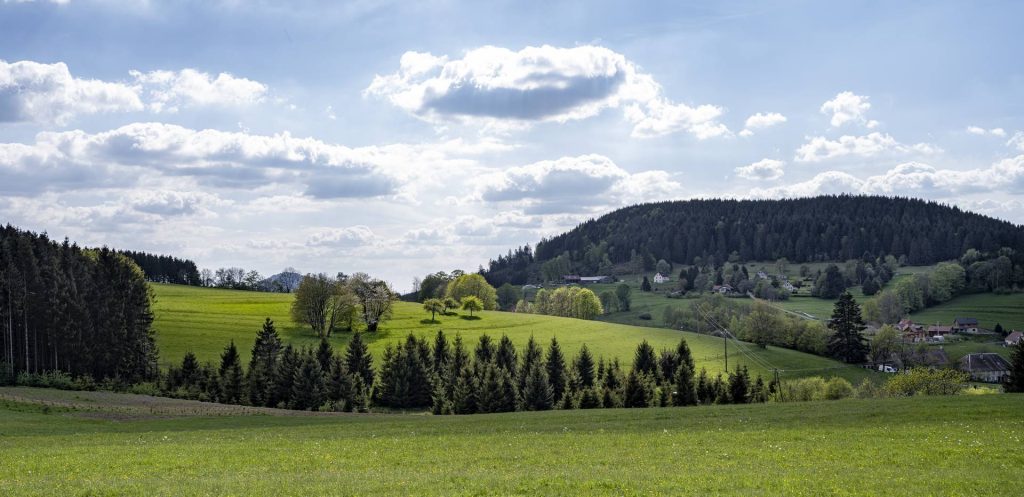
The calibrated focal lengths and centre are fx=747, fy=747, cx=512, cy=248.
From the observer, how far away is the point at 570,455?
25.5 m

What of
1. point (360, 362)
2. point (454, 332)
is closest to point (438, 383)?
point (360, 362)

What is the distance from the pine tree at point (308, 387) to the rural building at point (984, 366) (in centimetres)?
10223

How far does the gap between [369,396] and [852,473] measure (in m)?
67.0

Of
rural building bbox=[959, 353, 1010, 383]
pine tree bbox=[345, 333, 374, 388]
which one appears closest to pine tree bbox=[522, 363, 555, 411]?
pine tree bbox=[345, 333, 374, 388]

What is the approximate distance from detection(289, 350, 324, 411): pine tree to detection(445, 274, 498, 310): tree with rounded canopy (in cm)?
10102

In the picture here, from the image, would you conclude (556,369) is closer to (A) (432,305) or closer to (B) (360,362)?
(B) (360,362)

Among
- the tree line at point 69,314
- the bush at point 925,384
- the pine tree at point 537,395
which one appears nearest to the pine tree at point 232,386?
the tree line at point 69,314

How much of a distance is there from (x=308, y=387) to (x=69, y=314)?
31.6 meters

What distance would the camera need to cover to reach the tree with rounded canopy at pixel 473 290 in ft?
573

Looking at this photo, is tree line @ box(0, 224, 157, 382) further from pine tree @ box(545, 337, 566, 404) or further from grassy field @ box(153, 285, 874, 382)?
pine tree @ box(545, 337, 566, 404)

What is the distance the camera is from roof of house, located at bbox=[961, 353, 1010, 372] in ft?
404

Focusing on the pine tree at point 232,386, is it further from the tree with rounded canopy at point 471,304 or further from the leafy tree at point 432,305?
the tree with rounded canopy at point 471,304

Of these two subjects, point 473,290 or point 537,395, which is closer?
point 537,395

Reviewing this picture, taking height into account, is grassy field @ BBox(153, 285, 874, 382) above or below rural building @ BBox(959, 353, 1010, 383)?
above
